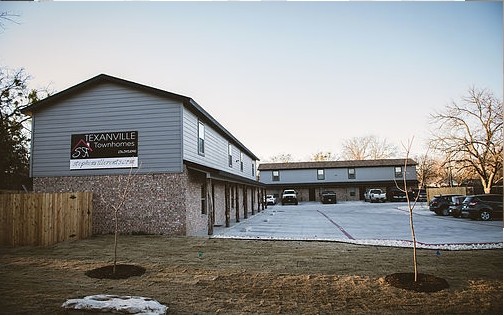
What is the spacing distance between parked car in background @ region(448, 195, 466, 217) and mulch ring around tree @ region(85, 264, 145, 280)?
22207mm

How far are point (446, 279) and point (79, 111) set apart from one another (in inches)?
532

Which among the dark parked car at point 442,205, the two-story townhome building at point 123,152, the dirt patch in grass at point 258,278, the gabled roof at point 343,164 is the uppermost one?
the gabled roof at point 343,164

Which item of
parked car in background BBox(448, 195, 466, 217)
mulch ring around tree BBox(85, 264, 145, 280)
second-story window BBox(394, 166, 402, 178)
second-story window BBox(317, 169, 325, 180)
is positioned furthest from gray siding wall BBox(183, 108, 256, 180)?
second-story window BBox(394, 166, 402, 178)

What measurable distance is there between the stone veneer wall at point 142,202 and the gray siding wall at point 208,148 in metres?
1.41

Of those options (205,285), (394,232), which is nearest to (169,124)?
(205,285)

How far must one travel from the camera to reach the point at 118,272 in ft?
24.7

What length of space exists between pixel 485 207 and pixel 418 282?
57.8 feet

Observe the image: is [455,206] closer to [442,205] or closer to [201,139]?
[442,205]

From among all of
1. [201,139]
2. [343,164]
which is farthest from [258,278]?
[343,164]

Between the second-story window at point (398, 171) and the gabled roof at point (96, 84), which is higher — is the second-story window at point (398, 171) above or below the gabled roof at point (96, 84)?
below

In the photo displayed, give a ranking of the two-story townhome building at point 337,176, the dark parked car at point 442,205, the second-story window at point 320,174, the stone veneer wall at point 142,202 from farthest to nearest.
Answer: the second-story window at point 320,174 < the two-story townhome building at point 337,176 < the dark parked car at point 442,205 < the stone veneer wall at point 142,202

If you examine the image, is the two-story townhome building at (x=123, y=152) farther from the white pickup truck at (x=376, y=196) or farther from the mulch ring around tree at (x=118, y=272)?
the white pickup truck at (x=376, y=196)

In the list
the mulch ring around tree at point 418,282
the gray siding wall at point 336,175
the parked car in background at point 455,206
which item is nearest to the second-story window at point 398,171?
the gray siding wall at point 336,175

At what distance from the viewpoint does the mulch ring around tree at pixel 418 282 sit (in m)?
6.24
